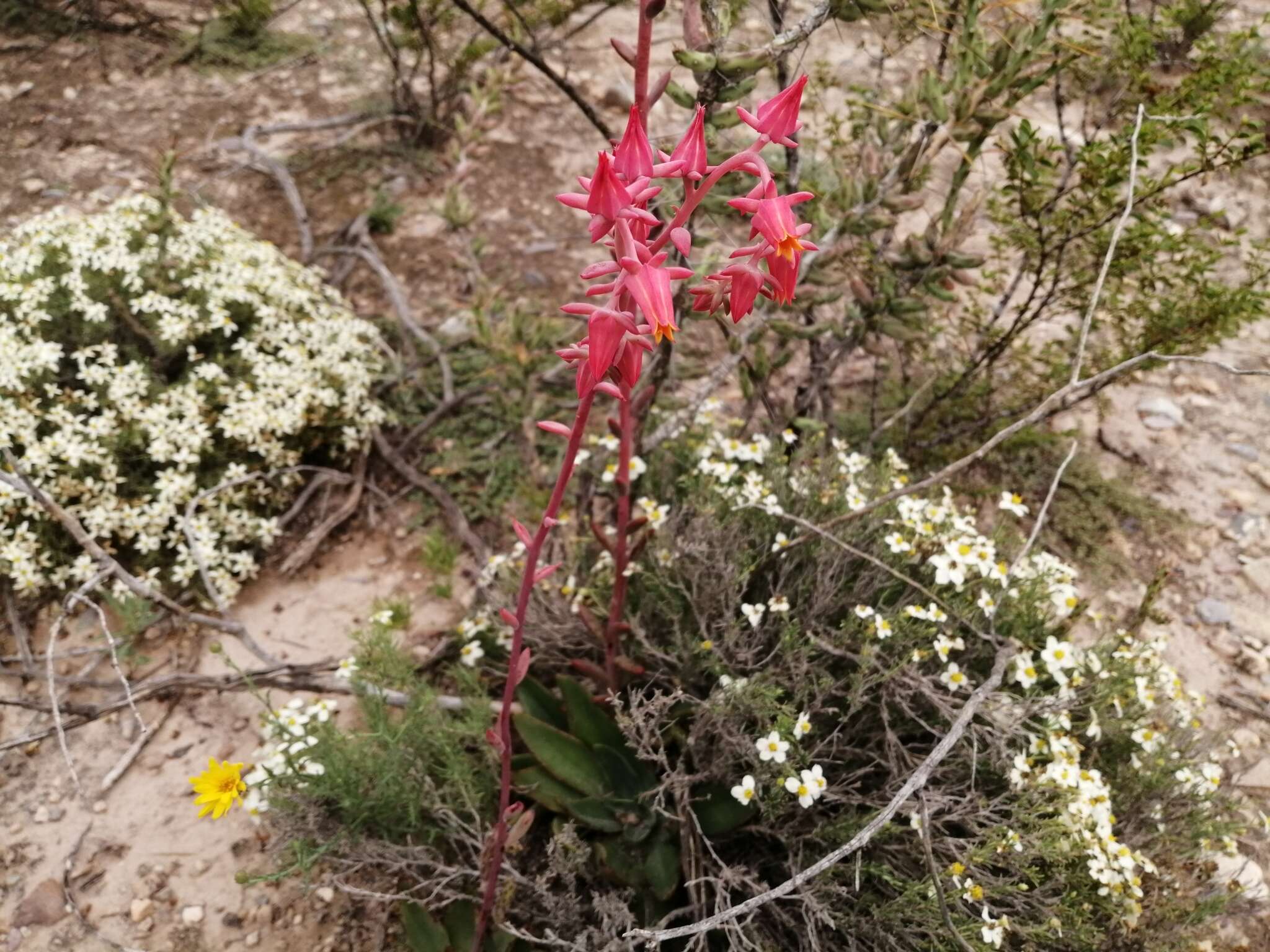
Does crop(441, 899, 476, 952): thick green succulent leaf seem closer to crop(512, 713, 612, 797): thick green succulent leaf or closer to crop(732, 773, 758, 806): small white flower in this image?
crop(512, 713, 612, 797): thick green succulent leaf

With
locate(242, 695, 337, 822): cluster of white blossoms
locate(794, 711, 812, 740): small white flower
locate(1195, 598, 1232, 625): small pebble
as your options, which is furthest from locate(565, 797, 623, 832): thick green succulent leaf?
locate(1195, 598, 1232, 625): small pebble

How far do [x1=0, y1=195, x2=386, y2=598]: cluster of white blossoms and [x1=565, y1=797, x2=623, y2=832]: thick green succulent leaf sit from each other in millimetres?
1633

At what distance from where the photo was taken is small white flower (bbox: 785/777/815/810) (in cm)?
204

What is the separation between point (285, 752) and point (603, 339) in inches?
62.6

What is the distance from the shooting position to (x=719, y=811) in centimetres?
230

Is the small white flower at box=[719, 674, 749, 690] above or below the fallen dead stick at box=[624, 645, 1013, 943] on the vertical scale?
below

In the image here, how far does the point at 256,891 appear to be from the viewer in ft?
8.54

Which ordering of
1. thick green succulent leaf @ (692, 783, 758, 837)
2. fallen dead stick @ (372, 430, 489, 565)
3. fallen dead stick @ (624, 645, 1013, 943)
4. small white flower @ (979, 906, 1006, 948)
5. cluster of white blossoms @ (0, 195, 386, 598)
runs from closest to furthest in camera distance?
fallen dead stick @ (624, 645, 1013, 943) < small white flower @ (979, 906, 1006, 948) < thick green succulent leaf @ (692, 783, 758, 837) < cluster of white blossoms @ (0, 195, 386, 598) < fallen dead stick @ (372, 430, 489, 565)

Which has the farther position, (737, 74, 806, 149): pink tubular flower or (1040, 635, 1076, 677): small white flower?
(1040, 635, 1076, 677): small white flower

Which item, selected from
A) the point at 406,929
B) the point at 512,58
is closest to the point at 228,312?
the point at 406,929

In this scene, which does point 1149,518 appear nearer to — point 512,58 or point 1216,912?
point 1216,912

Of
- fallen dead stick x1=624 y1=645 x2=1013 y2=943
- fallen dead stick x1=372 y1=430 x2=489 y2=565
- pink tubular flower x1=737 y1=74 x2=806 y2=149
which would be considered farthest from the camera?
fallen dead stick x1=372 y1=430 x2=489 y2=565

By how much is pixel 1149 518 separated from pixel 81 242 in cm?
438

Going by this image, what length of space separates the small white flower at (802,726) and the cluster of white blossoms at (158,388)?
212 centimetres
